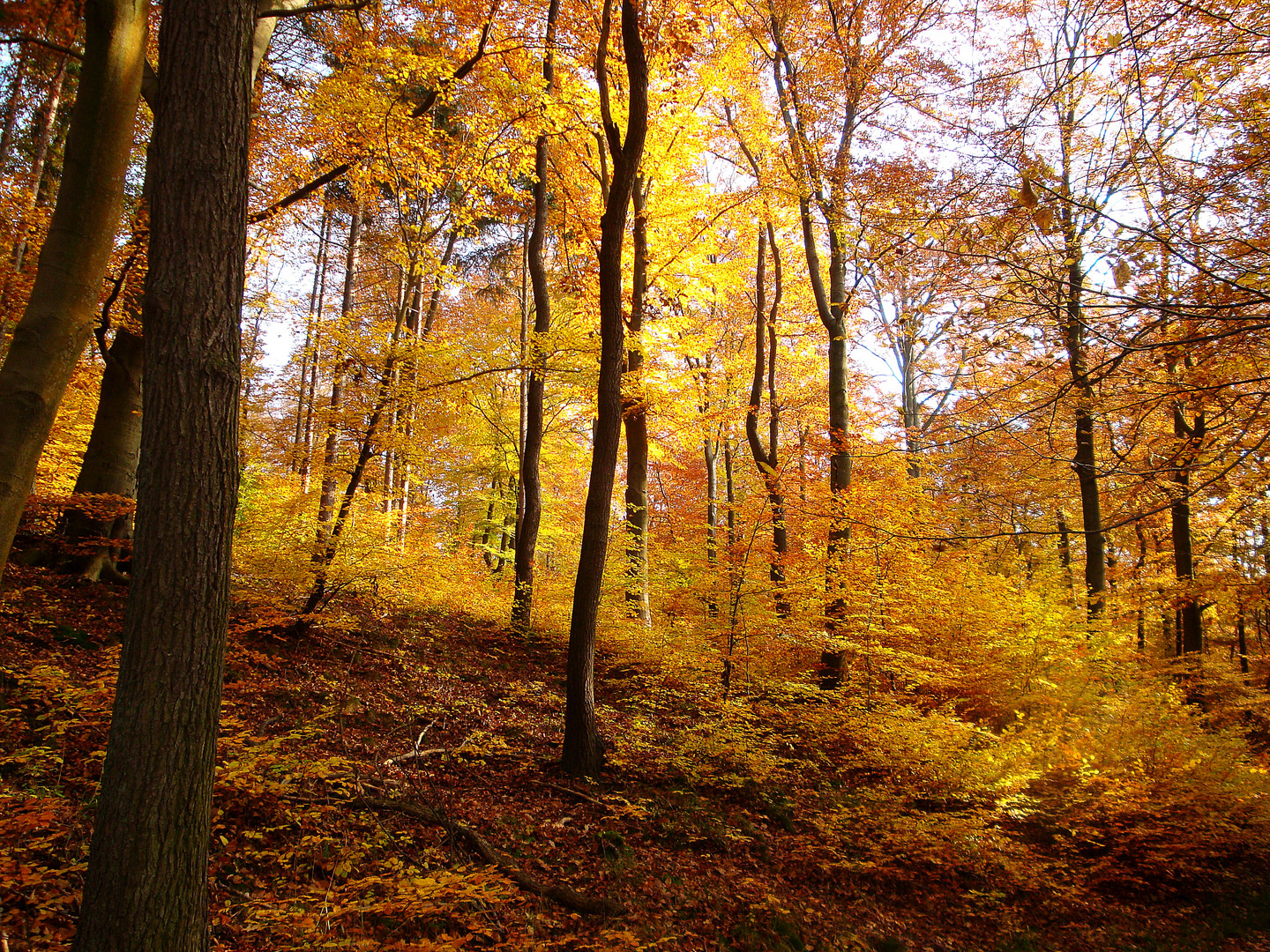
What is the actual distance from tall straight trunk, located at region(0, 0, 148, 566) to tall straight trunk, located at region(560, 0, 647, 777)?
12.0 ft

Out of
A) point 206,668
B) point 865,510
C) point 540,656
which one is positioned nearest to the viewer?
point 206,668

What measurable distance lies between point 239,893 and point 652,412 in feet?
34.3

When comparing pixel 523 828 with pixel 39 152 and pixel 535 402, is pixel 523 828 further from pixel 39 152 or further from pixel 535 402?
pixel 39 152

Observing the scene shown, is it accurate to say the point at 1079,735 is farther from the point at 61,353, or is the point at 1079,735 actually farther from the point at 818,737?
the point at 61,353

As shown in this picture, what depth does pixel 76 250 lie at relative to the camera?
3.66 meters

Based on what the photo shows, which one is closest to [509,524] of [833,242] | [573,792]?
[833,242]

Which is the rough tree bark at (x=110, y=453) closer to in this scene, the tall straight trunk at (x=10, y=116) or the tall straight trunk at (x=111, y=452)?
the tall straight trunk at (x=111, y=452)

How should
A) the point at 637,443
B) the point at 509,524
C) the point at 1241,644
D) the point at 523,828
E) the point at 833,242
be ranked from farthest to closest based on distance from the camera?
the point at 509,524 → the point at 1241,644 → the point at 637,443 → the point at 833,242 → the point at 523,828

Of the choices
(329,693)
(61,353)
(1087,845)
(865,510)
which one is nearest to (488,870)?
(329,693)

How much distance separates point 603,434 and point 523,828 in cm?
355

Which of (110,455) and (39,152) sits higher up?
(39,152)

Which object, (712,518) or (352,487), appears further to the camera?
(712,518)

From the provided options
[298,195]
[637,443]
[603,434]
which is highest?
[298,195]

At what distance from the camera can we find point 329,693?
6523mm
